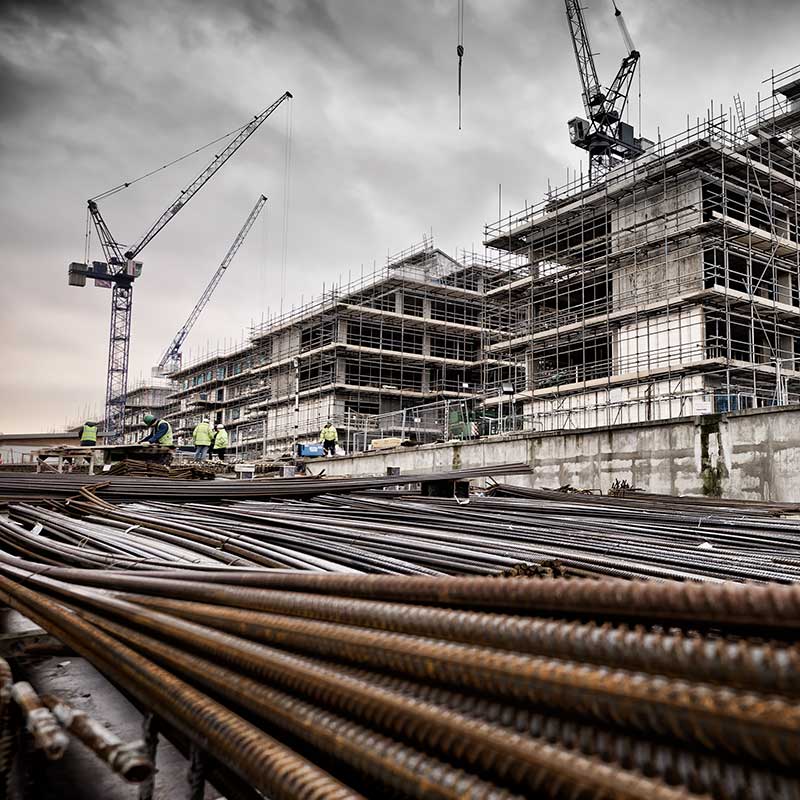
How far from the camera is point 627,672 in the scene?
3.01ft

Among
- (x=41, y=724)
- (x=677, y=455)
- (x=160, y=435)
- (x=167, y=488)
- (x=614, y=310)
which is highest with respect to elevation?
(x=614, y=310)

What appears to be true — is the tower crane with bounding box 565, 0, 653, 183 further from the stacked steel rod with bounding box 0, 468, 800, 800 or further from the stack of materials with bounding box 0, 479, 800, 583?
the stacked steel rod with bounding box 0, 468, 800, 800

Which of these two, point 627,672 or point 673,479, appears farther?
point 673,479

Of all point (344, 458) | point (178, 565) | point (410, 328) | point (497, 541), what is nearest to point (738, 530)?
point (497, 541)

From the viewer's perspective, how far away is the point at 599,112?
3762 centimetres

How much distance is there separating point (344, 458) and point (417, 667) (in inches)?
837

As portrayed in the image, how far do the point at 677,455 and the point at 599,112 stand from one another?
101 feet

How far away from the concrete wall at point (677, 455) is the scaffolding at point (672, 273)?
529 centimetres

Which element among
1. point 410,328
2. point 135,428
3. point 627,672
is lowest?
point 627,672

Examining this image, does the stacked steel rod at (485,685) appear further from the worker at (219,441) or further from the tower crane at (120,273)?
the tower crane at (120,273)

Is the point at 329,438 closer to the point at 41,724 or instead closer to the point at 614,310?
the point at 614,310

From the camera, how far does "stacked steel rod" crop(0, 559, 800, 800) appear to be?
0.82 metres

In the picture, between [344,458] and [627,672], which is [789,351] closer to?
[344,458]

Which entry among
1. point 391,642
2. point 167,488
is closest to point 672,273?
point 167,488
